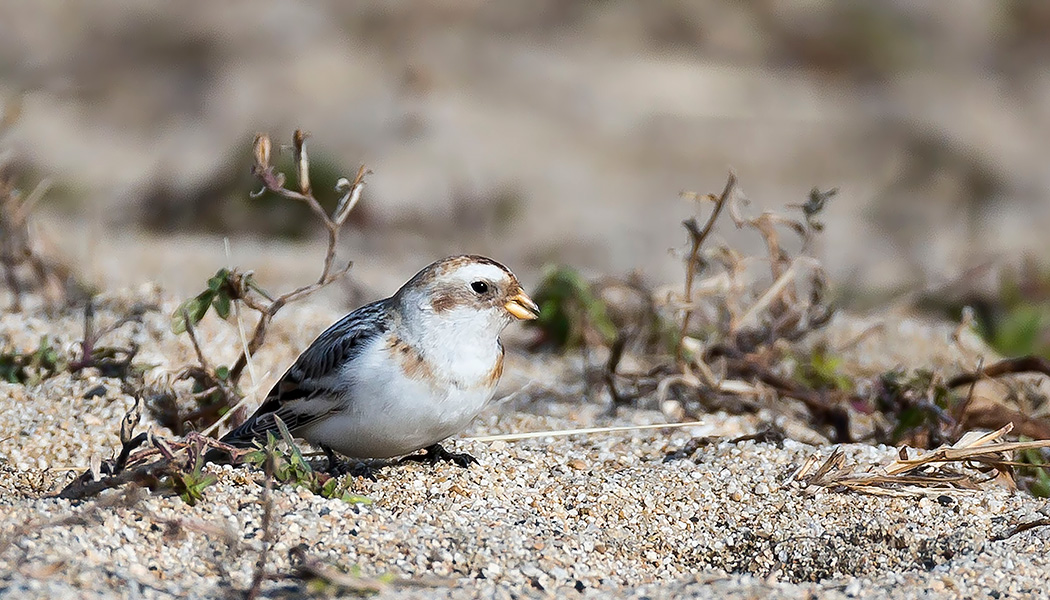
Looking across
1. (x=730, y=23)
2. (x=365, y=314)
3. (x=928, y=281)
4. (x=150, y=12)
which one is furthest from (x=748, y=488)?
(x=150, y=12)

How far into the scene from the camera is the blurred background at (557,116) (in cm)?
852

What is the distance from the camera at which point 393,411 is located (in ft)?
10.7

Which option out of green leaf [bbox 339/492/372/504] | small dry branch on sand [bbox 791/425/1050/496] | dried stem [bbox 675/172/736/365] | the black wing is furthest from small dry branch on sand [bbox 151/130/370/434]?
small dry branch on sand [bbox 791/425/1050/496]

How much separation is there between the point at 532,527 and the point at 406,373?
57 centimetres

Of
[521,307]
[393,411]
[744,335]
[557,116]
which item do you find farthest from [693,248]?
[557,116]

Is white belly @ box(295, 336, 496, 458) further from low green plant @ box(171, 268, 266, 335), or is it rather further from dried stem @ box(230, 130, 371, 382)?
low green plant @ box(171, 268, 266, 335)

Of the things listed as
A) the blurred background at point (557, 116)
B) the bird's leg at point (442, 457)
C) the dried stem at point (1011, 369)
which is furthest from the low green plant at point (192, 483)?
the blurred background at point (557, 116)

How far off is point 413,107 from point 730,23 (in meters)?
3.07

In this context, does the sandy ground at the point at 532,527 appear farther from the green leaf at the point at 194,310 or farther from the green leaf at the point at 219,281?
the green leaf at the point at 219,281

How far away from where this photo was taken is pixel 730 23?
11.1 m

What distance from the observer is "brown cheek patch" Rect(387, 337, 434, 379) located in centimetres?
331

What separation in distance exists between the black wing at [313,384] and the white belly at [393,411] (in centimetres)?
6

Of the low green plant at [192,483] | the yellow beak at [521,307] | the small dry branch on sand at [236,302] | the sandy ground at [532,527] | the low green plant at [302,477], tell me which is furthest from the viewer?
the yellow beak at [521,307]

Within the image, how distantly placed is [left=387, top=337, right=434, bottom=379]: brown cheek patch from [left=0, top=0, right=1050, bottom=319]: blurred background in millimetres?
4427
